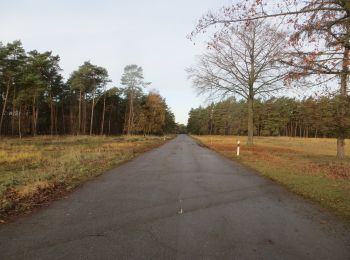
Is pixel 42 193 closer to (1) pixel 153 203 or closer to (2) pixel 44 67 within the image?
(1) pixel 153 203

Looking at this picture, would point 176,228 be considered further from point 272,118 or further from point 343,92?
point 272,118

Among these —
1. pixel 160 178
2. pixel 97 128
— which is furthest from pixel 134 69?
pixel 160 178

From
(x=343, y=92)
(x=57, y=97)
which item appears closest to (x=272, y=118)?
(x=57, y=97)

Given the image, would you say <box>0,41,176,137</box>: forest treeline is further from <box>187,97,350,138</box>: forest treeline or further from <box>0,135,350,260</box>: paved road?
<box>0,135,350,260</box>: paved road

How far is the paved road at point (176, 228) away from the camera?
432cm

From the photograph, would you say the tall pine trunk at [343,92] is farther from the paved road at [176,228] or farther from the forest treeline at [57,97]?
the forest treeline at [57,97]

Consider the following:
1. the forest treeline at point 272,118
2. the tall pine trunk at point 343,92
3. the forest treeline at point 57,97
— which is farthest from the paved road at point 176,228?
the forest treeline at point 57,97

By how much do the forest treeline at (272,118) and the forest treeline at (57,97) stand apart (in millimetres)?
17807

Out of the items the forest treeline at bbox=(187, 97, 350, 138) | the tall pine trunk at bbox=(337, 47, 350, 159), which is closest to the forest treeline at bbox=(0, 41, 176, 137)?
the forest treeline at bbox=(187, 97, 350, 138)

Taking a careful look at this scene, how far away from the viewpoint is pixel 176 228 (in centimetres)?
534

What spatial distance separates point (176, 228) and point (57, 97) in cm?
7585

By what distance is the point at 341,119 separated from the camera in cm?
1809

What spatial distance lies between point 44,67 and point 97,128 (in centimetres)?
4062

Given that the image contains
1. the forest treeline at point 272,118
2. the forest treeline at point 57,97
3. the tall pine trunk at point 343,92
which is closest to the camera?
the tall pine trunk at point 343,92
